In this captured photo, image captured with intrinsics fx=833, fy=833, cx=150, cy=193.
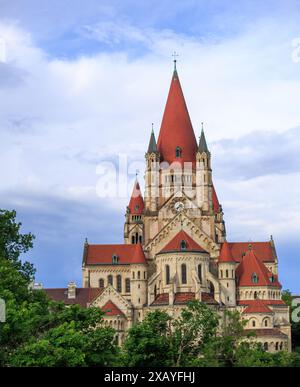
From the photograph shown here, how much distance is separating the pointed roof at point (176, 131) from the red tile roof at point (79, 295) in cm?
2177

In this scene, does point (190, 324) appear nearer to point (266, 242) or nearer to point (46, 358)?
point (46, 358)

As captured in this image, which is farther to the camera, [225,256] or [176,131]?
[176,131]

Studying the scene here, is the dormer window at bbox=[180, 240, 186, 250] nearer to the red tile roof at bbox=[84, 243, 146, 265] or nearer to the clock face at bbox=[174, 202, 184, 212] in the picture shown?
the clock face at bbox=[174, 202, 184, 212]

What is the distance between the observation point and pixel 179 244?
11025 cm

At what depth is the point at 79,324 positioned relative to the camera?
55.8 metres

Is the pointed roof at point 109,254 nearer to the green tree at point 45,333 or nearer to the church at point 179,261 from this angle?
the church at point 179,261

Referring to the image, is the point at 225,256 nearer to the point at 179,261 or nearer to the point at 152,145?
the point at 179,261

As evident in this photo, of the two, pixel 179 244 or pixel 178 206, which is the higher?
pixel 178 206

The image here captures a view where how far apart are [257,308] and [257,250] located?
57.8 ft

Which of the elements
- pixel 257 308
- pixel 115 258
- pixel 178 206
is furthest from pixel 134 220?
pixel 257 308

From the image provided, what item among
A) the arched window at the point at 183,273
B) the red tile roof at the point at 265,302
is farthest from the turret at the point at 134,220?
the red tile roof at the point at 265,302

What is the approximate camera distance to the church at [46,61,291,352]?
108 m
